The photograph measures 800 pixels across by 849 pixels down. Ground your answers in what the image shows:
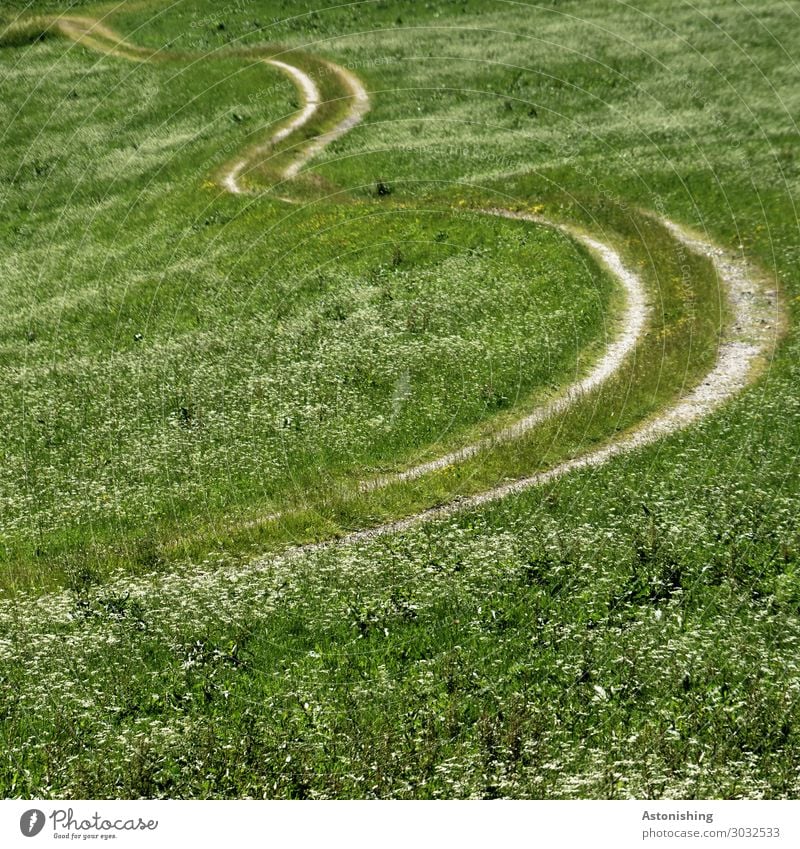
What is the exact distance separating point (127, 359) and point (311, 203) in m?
16.6

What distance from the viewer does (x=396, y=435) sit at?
111ft

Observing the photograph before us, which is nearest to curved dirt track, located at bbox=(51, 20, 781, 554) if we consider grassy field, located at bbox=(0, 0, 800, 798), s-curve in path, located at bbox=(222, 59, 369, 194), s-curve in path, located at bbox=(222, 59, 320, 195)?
grassy field, located at bbox=(0, 0, 800, 798)

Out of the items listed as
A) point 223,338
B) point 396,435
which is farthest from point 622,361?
point 223,338

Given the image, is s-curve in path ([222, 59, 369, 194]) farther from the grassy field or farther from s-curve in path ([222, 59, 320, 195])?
the grassy field

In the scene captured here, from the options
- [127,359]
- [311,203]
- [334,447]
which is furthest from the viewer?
[311,203]

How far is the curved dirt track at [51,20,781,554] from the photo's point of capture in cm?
3008

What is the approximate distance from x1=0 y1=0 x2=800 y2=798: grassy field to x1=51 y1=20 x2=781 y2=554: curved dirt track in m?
0.59

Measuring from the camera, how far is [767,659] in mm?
21453

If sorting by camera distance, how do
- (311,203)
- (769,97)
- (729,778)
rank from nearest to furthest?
(729,778), (311,203), (769,97)

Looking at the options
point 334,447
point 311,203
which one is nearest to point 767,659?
point 334,447

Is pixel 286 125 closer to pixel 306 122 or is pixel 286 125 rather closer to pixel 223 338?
pixel 306 122

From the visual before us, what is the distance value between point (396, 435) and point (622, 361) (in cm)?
933

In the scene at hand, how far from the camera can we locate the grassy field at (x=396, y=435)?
67.4 ft

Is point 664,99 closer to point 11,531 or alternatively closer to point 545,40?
point 545,40
